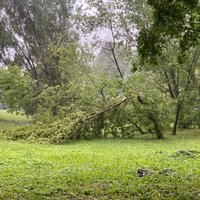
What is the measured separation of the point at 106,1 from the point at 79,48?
4482mm

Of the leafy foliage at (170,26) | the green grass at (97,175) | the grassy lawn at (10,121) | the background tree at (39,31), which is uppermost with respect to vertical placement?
the background tree at (39,31)

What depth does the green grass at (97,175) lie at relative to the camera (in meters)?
7.04

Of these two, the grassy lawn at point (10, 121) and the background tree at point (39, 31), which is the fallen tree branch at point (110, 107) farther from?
the background tree at point (39, 31)

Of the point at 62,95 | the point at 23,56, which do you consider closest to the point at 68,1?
the point at 23,56

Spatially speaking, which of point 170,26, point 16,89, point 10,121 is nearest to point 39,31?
point 10,121

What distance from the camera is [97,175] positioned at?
8531 mm

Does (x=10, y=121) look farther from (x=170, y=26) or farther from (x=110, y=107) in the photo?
(x=170, y=26)

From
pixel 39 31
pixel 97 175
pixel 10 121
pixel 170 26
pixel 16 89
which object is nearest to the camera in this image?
pixel 170 26

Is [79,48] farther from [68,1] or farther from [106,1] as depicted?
[68,1]

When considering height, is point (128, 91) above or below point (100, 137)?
above

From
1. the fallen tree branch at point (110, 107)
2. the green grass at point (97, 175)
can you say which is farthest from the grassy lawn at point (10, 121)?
the green grass at point (97, 175)

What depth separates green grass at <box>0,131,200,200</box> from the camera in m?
7.04

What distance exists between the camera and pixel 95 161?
35.2ft

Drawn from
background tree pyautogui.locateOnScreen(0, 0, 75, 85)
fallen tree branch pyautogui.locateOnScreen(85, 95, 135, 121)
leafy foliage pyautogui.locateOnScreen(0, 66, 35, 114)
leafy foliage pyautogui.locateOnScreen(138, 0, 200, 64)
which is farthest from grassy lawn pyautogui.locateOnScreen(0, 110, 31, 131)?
leafy foliage pyautogui.locateOnScreen(138, 0, 200, 64)
